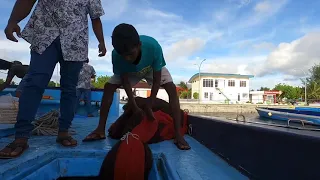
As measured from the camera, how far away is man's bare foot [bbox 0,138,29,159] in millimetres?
1596

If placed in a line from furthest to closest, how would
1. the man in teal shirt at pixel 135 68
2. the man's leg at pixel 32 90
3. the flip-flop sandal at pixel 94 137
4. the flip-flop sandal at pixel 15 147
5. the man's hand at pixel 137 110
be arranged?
the man's hand at pixel 137 110 → the flip-flop sandal at pixel 94 137 → the man in teal shirt at pixel 135 68 → the man's leg at pixel 32 90 → the flip-flop sandal at pixel 15 147

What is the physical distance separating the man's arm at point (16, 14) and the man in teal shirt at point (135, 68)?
641 mm

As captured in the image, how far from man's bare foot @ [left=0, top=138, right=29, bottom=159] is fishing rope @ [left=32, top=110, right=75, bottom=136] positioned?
2.61 feet

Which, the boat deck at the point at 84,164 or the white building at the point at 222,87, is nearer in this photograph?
the boat deck at the point at 84,164

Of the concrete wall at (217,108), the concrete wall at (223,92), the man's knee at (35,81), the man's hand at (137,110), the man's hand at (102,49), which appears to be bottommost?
the concrete wall at (217,108)

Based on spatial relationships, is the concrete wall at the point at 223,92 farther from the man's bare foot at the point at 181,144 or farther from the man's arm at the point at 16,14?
the man's arm at the point at 16,14

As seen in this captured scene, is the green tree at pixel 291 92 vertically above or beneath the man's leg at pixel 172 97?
above

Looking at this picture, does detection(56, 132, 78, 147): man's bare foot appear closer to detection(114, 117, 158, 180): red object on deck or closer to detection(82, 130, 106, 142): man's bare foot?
detection(82, 130, 106, 142): man's bare foot

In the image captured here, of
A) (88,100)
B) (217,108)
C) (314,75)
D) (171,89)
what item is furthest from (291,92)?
(171,89)

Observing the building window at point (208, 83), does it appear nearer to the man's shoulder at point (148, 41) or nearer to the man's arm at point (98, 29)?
the man's shoulder at point (148, 41)

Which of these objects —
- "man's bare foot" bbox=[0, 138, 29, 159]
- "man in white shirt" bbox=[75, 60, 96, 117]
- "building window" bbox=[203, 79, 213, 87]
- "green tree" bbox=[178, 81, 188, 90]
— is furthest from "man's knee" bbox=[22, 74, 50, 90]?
"green tree" bbox=[178, 81, 188, 90]

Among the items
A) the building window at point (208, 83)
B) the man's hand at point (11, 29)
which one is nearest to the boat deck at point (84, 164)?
the man's hand at point (11, 29)

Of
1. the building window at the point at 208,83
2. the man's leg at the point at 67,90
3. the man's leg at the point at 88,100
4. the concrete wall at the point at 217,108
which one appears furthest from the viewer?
the building window at the point at 208,83

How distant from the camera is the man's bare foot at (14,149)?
5.24 ft
